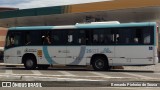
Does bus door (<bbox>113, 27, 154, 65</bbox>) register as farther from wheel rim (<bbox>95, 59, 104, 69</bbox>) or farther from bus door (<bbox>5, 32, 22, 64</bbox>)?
bus door (<bbox>5, 32, 22, 64</bbox>)

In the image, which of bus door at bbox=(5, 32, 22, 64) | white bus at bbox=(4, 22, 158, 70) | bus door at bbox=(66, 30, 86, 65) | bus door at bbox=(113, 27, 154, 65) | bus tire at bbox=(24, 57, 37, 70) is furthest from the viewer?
bus door at bbox=(5, 32, 22, 64)

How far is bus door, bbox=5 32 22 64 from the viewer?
26703 mm

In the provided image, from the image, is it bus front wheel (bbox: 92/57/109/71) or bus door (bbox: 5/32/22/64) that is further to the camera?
bus door (bbox: 5/32/22/64)

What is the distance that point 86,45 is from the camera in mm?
24734

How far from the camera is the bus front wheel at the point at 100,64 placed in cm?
2444

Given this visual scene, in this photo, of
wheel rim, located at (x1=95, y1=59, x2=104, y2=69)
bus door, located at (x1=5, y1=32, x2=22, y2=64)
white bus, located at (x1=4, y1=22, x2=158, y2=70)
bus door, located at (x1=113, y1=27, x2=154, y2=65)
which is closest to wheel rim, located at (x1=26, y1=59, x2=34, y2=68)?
white bus, located at (x1=4, y1=22, x2=158, y2=70)

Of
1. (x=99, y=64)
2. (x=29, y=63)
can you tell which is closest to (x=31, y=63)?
(x=29, y=63)

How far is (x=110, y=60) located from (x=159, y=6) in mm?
7191

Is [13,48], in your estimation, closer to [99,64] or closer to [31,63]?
[31,63]

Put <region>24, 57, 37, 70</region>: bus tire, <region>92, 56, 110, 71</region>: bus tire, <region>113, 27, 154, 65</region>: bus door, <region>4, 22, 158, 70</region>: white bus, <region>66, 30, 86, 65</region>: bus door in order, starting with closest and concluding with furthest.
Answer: <region>113, 27, 154, 65</region>: bus door < <region>4, 22, 158, 70</region>: white bus < <region>92, 56, 110, 71</region>: bus tire < <region>66, 30, 86, 65</region>: bus door < <region>24, 57, 37, 70</region>: bus tire

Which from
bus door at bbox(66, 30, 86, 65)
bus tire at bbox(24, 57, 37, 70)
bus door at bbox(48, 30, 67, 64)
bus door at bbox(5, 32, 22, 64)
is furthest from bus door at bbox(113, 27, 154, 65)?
bus door at bbox(5, 32, 22, 64)

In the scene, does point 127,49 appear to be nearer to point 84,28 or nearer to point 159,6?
point 84,28

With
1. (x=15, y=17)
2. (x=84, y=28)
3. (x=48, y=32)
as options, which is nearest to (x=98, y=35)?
(x=84, y=28)

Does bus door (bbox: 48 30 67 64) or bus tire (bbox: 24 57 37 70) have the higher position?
bus door (bbox: 48 30 67 64)
